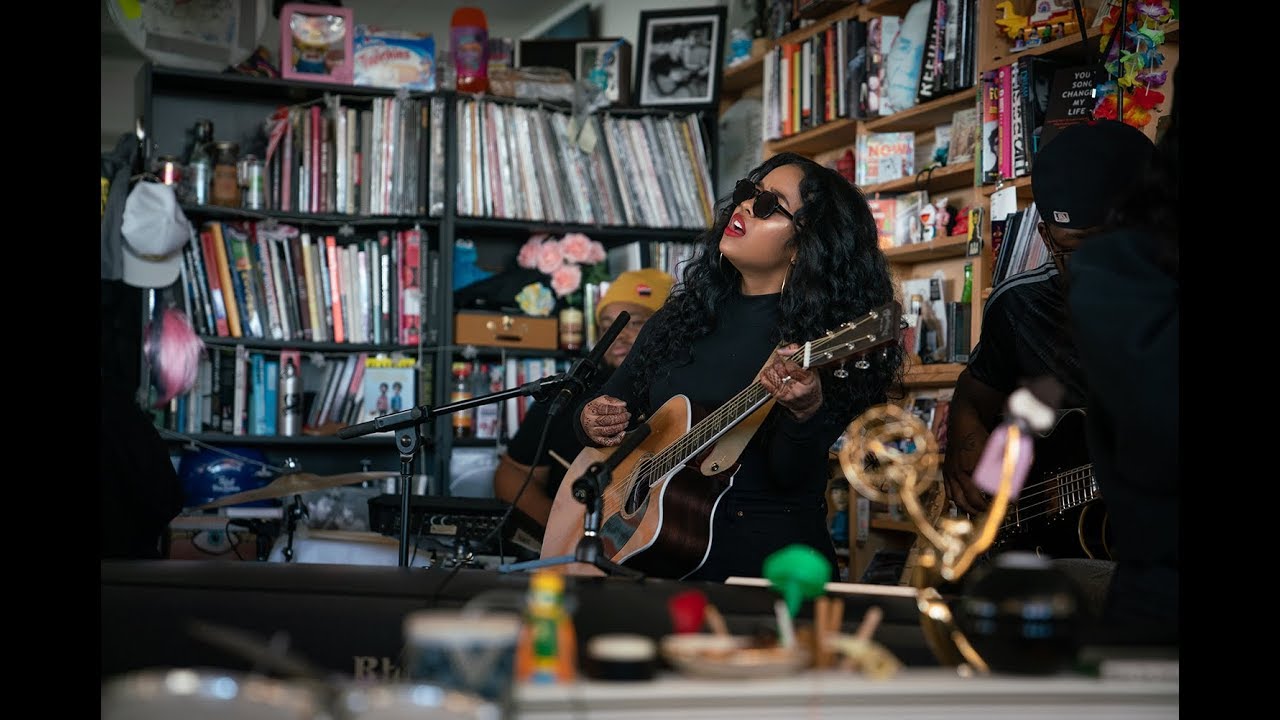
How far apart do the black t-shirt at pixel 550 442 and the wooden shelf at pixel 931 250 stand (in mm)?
995

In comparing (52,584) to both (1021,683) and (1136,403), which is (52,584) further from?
(1136,403)

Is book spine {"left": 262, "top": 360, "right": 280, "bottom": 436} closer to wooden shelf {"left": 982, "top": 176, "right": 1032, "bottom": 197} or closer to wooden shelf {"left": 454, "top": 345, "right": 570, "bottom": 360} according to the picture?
wooden shelf {"left": 454, "top": 345, "right": 570, "bottom": 360}

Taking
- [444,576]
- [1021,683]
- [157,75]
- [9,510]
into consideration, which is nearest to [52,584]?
[9,510]

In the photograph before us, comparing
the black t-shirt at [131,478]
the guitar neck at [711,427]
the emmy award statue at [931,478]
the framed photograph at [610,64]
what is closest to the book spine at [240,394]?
the black t-shirt at [131,478]

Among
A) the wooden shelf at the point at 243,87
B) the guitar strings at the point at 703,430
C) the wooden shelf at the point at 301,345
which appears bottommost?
the guitar strings at the point at 703,430

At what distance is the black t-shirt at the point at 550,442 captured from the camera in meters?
3.65

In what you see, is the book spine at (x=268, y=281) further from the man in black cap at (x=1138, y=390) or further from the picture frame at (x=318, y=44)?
the man in black cap at (x=1138, y=390)

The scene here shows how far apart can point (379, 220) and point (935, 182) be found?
200 cm

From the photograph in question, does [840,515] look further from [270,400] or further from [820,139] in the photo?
[270,400]

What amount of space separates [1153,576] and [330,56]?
396 centimetres

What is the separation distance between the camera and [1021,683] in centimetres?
94

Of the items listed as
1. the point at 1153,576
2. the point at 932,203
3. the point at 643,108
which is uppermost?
the point at 643,108

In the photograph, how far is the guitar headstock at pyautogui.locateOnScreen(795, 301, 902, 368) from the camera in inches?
69.7

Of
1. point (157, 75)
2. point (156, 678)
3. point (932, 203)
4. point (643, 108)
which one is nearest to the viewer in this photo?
point (156, 678)
